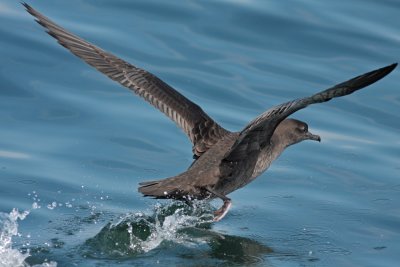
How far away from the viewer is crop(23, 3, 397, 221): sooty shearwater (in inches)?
311

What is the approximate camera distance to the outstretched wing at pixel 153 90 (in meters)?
8.79

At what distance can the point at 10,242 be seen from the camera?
7516mm

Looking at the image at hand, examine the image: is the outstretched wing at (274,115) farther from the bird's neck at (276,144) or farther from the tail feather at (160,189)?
the tail feather at (160,189)

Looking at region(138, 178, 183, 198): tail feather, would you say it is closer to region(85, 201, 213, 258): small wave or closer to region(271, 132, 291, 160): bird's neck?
region(85, 201, 213, 258): small wave

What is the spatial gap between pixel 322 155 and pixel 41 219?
10.0ft

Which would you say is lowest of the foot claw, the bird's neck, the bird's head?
the foot claw

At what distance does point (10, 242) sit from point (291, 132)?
2.59 metres

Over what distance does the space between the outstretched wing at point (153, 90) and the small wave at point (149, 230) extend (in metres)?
0.52

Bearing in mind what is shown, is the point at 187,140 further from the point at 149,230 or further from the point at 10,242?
the point at 10,242

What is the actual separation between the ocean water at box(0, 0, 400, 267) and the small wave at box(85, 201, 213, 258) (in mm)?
18

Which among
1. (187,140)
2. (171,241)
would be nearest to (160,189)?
(171,241)

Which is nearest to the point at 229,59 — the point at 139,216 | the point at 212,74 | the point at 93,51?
the point at 212,74

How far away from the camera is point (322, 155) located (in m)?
10.2

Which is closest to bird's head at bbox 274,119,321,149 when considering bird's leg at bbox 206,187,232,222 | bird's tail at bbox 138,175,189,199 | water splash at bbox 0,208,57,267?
A: bird's leg at bbox 206,187,232,222
